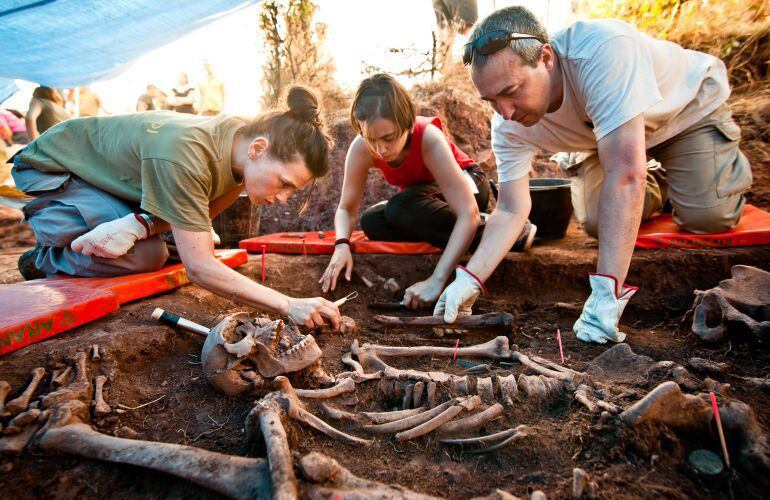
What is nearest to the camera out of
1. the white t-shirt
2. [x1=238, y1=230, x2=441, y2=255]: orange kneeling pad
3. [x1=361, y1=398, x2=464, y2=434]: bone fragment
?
[x1=361, y1=398, x2=464, y2=434]: bone fragment

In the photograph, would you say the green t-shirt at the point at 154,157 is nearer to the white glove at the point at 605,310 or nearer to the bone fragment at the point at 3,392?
the bone fragment at the point at 3,392

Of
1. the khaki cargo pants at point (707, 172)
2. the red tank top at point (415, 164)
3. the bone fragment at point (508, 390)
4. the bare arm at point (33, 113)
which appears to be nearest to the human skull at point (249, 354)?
the bone fragment at point (508, 390)

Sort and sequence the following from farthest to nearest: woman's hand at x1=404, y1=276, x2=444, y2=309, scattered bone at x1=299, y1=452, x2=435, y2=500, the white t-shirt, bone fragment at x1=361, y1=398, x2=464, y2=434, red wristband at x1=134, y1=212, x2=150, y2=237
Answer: woman's hand at x1=404, y1=276, x2=444, y2=309, red wristband at x1=134, y1=212, x2=150, y2=237, the white t-shirt, bone fragment at x1=361, y1=398, x2=464, y2=434, scattered bone at x1=299, y1=452, x2=435, y2=500

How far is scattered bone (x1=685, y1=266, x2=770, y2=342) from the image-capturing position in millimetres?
2117

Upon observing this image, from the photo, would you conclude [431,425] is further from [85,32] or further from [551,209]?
[85,32]

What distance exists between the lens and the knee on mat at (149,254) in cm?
279

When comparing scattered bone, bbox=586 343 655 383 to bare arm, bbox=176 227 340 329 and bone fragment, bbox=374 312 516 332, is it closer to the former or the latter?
bone fragment, bbox=374 312 516 332

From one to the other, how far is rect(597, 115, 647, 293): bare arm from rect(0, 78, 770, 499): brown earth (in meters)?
0.51

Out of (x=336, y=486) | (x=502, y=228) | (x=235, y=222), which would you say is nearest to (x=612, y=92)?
(x=502, y=228)

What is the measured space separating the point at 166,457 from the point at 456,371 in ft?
4.27

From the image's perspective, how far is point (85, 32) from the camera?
3.88 meters

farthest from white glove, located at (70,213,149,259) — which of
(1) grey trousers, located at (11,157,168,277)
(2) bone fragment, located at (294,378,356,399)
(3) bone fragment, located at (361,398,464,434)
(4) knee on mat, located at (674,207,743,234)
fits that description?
(4) knee on mat, located at (674,207,743,234)

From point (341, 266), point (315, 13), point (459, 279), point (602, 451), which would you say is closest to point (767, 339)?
point (602, 451)

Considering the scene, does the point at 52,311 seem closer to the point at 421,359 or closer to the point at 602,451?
the point at 421,359
